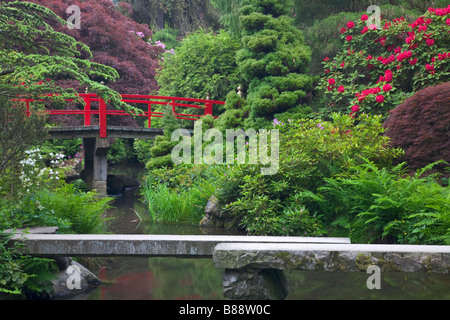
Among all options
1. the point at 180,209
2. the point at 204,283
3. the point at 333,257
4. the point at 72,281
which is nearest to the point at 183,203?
the point at 180,209

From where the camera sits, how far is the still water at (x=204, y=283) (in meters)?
5.15

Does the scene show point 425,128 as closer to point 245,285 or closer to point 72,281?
point 245,285

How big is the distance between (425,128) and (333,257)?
369 centimetres

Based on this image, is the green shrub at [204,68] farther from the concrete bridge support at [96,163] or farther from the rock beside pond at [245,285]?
the rock beside pond at [245,285]

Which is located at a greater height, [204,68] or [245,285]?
[204,68]

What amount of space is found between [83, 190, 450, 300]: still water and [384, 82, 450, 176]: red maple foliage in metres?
1.96

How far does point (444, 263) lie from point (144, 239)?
2633 millimetres

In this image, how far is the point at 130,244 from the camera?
475 cm

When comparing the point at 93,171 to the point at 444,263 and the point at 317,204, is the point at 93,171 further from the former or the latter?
the point at 444,263

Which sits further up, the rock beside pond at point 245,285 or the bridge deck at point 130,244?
the bridge deck at point 130,244

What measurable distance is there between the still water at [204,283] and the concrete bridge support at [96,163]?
8.32 m

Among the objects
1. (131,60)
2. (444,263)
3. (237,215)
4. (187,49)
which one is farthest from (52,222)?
(131,60)

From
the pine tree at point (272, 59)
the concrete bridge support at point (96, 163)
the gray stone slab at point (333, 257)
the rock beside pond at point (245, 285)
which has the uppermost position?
the pine tree at point (272, 59)

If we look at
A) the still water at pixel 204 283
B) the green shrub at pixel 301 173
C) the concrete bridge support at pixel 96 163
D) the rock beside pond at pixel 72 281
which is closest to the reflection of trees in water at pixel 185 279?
the still water at pixel 204 283
